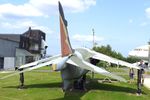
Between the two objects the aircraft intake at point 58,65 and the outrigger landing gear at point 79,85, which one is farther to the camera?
the outrigger landing gear at point 79,85

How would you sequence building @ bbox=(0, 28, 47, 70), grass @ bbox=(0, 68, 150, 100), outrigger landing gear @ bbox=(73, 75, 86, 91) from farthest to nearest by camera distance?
1. building @ bbox=(0, 28, 47, 70)
2. outrigger landing gear @ bbox=(73, 75, 86, 91)
3. grass @ bbox=(0, 68, 150, 100)

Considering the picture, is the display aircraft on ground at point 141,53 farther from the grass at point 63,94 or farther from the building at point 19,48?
the grass at point 63,94

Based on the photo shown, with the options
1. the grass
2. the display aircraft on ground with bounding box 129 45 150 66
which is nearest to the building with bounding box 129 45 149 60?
the display aircraft on ground with bounding box 129 45 150 66

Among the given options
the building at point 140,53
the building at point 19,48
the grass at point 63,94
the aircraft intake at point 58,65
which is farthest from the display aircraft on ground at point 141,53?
the aircraft intake at point 58,65

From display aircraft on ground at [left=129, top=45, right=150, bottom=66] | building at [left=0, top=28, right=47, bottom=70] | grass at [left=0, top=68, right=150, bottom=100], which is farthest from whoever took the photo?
→ display aircraft on ground at [left=129, top=45, right=150, bottom=66]

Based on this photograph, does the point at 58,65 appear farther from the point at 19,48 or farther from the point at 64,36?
the point at 19,48

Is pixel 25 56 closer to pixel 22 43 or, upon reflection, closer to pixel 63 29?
pixel 22 43

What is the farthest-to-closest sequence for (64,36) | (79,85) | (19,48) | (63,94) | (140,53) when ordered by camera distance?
(140,53) → (19,48) → (79,85) → (63,94) → (64,36)

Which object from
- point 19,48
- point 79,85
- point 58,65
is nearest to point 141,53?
point 19,48

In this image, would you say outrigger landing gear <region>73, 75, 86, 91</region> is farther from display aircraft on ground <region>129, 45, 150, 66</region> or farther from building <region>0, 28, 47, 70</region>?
display aircraft on ground <region>129, 45, 150, 66</region>

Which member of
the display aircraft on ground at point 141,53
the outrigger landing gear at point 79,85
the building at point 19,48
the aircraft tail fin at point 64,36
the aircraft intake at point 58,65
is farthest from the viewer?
the display aircraft on ground at point 141,53

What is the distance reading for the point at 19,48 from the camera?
83125mm

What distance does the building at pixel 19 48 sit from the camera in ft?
240

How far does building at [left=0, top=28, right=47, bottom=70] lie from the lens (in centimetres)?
7300
